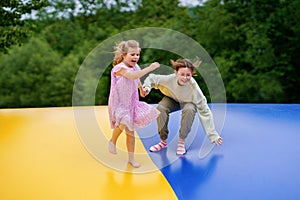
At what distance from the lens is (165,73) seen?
282cm

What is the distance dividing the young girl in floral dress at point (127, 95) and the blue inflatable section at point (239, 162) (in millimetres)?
297

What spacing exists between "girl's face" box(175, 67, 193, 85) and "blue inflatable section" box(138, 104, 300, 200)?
1.55 feet

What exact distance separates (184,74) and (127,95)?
0.45 meters

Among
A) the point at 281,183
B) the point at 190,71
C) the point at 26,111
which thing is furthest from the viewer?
the point at 26,111

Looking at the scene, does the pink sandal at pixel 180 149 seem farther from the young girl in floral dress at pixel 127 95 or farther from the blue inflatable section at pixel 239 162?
the young girl in floral dress at pixel 127 95

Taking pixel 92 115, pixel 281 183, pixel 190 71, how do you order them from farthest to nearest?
1. pixel 92 115
2. pixel 190 71
3. pixel 281 183

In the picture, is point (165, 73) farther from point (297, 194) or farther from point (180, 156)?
point (297, 194)

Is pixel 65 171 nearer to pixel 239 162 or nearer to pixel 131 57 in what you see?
pixel 131 57

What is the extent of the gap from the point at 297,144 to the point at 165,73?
1036 mm

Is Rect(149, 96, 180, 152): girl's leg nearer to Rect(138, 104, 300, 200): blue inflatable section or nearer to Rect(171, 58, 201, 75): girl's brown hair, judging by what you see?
Rect(138, 104, 300, 200): blue inflatable section

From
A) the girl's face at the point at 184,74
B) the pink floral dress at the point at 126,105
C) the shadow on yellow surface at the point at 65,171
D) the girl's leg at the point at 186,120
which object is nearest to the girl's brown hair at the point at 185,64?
the girl's face at the point at 184,74

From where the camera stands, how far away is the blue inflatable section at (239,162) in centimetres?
200

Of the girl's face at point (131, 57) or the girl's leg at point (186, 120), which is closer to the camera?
the girl's face at point (131, 57)

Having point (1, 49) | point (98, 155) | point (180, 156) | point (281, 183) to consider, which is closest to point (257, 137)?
point (180, 156)
